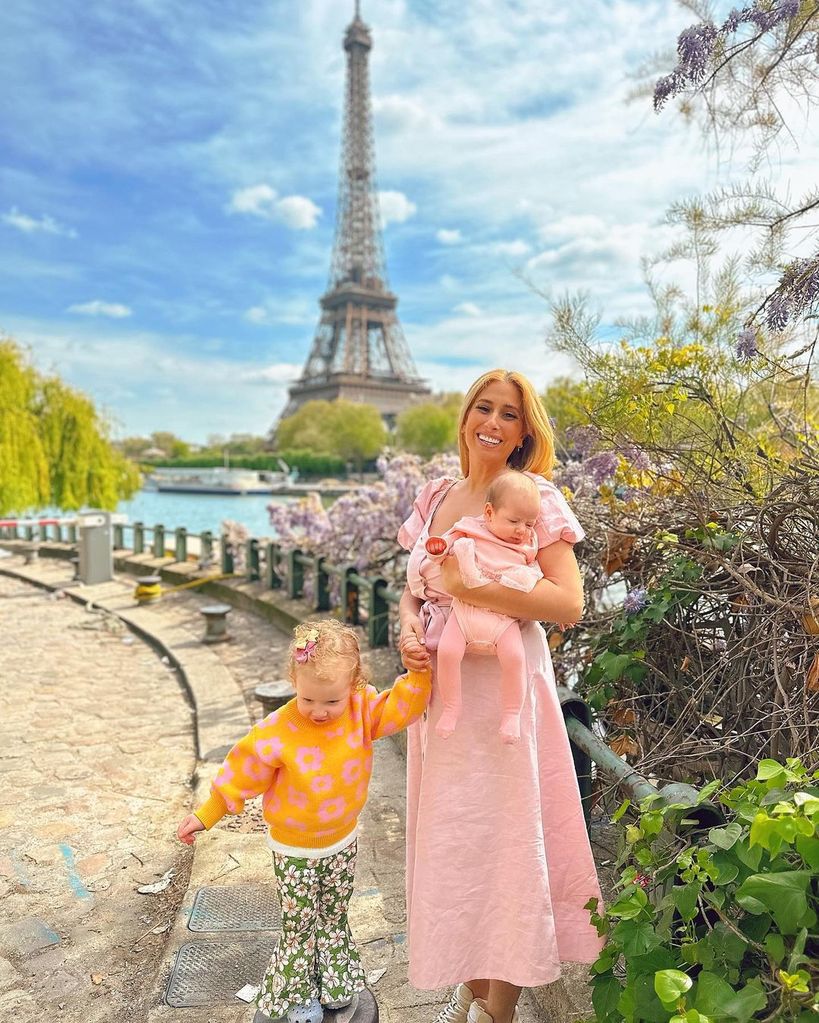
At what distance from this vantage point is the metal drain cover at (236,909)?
2.78 meters

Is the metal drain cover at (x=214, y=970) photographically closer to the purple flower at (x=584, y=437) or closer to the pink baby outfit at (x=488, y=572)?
the pink baby outfit at (x=488, y=572)

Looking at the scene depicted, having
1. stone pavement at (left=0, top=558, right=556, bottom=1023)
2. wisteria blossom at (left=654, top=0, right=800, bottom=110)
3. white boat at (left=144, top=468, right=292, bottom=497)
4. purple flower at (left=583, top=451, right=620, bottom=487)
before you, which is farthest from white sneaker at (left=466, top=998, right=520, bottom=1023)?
white boat at (left=144, top=468, right=292, bottom=497)

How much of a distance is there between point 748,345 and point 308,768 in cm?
204

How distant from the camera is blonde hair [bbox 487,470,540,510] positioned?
1.84 meters

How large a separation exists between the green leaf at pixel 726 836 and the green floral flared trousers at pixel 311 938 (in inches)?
41.8

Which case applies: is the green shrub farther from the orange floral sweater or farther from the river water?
the river water

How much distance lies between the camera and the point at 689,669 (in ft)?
9.00

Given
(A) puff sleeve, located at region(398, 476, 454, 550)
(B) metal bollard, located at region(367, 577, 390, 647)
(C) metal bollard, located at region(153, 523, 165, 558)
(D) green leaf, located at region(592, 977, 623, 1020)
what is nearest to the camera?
(D) green leaf, located at region(592, 977, 623, 1020)

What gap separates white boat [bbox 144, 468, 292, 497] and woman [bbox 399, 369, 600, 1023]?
55742 mm

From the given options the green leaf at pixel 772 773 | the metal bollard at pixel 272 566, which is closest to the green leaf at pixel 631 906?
the green leaf at pixel 772 773

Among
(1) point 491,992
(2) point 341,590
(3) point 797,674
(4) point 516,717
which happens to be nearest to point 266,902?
(1) point 491,992

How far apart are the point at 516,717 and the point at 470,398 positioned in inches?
35.0

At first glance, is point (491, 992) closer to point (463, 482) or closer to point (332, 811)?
point (332, 811)

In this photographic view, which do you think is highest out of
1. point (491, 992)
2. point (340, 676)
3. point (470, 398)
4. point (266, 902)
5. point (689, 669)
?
point (470, 398)
